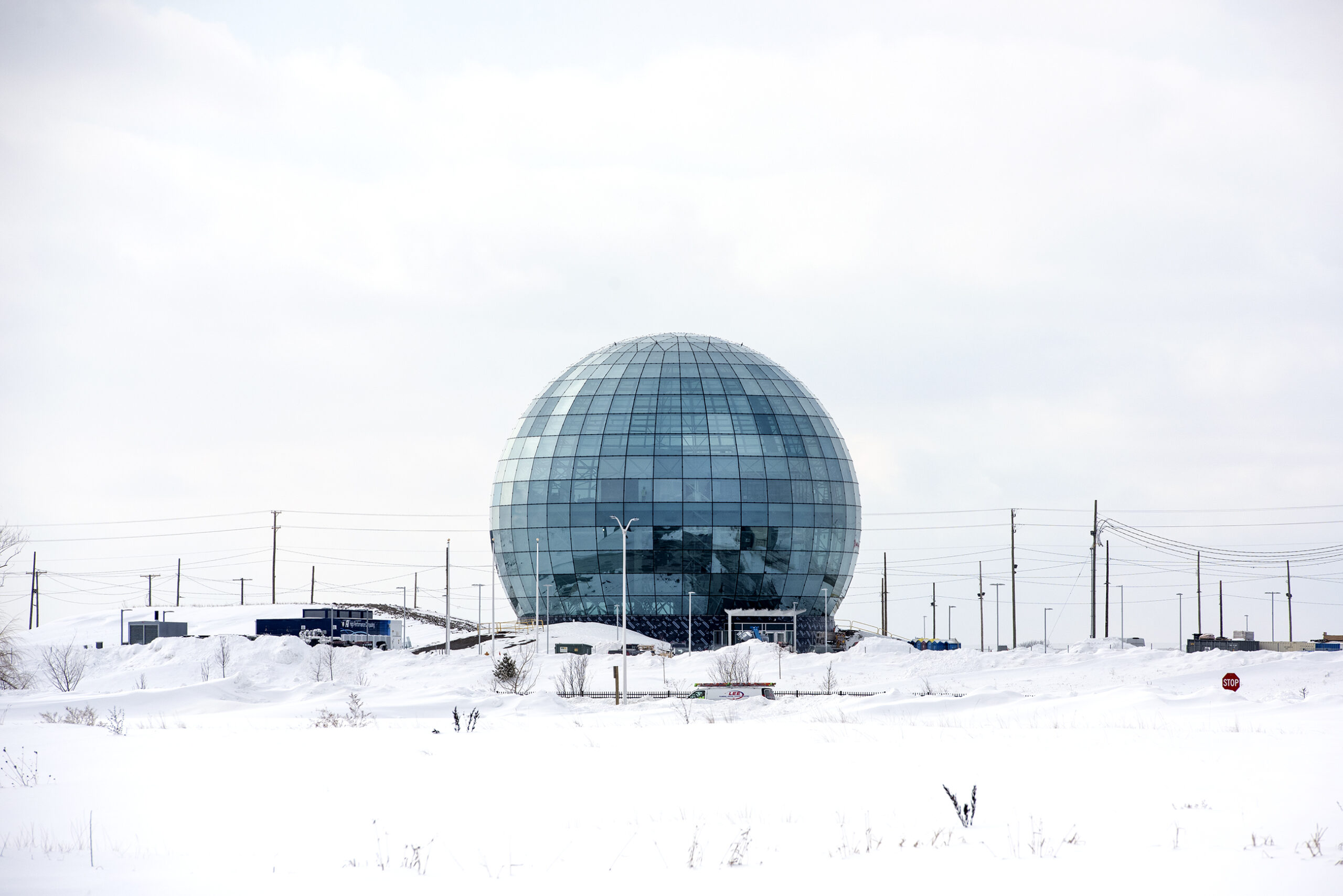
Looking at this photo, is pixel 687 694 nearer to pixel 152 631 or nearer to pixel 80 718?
pixel 80 718

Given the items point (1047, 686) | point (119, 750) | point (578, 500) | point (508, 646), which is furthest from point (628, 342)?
point (119, 750)

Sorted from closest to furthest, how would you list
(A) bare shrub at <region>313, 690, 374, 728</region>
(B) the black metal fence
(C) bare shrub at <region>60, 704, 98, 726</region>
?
(C) bare shrub at <region>60, 704, 98, 726</region>
(A) bare shrub at <region>313, 690, 374, 728</region>
(B) the black metal fence

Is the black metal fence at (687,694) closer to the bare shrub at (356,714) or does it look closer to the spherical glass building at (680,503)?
the bare shrub at (356,714)

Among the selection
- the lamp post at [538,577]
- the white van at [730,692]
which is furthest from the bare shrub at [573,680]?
the lamp post at [538,577]

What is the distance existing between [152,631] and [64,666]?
26.1 m

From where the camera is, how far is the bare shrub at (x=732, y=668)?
44594mm

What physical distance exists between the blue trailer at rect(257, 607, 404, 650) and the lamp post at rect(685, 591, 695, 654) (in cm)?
1501

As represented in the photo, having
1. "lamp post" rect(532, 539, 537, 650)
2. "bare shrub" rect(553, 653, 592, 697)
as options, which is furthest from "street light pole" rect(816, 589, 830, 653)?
"bare shrub" rect(553, 653, 592, 697)

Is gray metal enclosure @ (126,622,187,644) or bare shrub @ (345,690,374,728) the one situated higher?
bare shrub @ (345,690,374,728)

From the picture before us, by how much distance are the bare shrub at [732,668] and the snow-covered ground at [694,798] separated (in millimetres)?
9798

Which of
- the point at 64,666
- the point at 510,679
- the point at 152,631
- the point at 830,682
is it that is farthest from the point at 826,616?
the point at 64,666

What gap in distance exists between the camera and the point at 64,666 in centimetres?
4662

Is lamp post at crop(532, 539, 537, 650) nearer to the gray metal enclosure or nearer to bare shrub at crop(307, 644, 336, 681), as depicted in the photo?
bare shrub at crop(307, 644, 336, 681)

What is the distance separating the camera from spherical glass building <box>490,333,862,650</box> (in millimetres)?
67500
